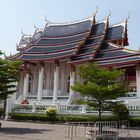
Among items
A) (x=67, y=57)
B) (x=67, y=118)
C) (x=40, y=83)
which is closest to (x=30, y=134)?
(x=67, y=118)

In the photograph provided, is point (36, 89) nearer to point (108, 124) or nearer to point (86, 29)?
point (86, 29)

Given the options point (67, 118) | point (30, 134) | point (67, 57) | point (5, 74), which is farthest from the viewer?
point (67, 57)

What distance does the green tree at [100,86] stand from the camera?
16.6 meters

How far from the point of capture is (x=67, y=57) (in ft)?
118

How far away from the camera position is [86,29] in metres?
41.1

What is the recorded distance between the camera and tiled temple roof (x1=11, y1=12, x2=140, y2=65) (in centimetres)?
3394

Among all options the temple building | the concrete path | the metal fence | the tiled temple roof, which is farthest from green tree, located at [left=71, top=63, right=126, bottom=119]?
the temple building

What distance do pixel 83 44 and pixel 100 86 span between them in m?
21.9

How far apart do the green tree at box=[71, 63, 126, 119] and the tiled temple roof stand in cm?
1454

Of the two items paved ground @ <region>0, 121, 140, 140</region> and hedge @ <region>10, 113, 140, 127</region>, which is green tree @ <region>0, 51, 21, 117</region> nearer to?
paved ground @ <region>0, 121, 140, 140</region>

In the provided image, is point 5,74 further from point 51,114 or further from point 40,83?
point 40,83

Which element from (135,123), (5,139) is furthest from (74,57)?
(5,139)

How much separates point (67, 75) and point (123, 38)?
818cm

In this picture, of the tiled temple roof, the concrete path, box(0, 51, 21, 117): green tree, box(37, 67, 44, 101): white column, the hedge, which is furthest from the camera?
box(37, 67, 44, 101): white column
